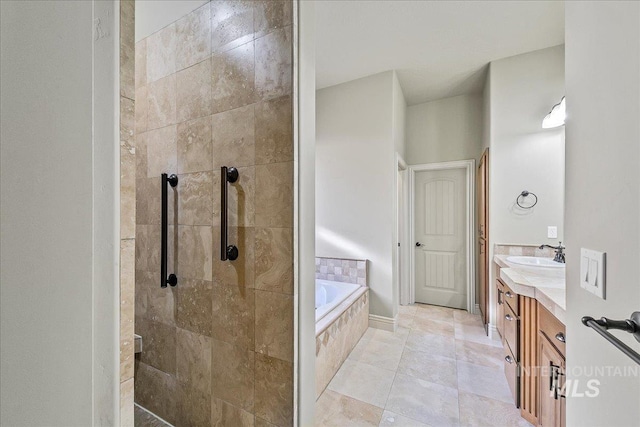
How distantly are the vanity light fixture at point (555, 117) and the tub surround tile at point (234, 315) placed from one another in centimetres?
283

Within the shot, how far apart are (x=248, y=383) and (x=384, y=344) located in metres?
1.81

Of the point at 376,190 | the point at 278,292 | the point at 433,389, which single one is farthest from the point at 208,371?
the point at 376,190

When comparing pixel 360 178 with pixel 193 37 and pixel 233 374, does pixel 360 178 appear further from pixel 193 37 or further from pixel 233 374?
pixel 233 374

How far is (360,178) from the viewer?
3076mm

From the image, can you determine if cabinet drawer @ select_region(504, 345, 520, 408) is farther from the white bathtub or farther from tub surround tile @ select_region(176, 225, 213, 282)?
tub surround tile @ select_region(176, 225, 213, 282)

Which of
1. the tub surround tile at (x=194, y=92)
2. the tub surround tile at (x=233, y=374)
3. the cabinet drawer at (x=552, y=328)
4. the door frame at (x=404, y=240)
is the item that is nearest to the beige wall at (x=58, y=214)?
the tub surround tile at (x=233, y=374)

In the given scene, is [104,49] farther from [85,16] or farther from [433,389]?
[433,389]

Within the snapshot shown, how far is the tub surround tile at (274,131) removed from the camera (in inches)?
42.1

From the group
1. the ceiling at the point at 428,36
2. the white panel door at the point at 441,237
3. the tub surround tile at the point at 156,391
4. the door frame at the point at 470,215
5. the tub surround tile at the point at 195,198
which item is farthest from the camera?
the white panel door at the point at 441,237

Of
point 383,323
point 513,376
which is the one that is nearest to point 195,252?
point 513,376

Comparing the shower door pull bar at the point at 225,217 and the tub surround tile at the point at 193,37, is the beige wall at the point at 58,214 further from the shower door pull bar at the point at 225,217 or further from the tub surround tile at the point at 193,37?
the tub surround tile at the point at 193,37

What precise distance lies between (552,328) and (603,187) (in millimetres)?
855

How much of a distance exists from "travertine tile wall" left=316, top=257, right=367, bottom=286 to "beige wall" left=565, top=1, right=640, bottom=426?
2.16 m

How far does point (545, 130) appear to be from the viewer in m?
2.56
